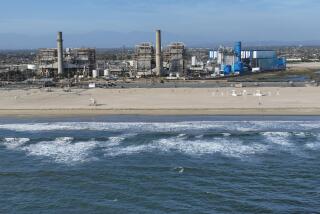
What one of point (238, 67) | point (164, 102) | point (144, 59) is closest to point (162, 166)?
point (164, 102)

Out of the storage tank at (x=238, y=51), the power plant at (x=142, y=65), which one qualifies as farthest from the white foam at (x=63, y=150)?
the storage tank at (x=238, y=51)

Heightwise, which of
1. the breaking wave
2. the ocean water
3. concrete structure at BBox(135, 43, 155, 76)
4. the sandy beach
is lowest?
the ocean water

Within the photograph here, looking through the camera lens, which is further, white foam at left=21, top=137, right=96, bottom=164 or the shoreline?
the shoreline

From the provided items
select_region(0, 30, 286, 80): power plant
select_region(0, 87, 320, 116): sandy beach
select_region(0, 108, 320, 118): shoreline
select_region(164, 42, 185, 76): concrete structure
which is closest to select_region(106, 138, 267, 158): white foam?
select_region(0, 108, 320, 118): shoreline

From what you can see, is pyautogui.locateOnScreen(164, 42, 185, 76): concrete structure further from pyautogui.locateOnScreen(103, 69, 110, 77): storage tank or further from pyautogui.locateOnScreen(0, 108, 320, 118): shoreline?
pyautogui.locateOnScreen(0, 108, 320, 118): shoreline

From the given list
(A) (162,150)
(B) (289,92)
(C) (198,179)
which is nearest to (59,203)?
(C) (198,179)

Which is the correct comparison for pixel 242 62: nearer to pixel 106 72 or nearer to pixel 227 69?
pixel 227 69

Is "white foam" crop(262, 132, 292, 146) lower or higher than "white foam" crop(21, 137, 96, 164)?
higher
